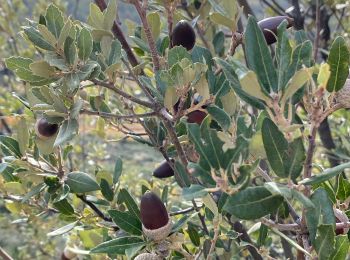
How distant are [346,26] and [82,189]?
157cm

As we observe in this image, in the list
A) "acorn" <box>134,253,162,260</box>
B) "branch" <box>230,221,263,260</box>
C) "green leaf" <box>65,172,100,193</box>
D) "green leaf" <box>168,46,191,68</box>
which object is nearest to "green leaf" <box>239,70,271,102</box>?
"green leaf" <box>168,46,191,68</box>

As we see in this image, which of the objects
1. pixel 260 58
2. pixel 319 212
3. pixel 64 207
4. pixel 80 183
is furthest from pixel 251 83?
pixel 64 207

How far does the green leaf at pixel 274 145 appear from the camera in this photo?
2.16ft

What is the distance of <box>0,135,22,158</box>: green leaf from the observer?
114 cm

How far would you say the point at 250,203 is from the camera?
0.67m

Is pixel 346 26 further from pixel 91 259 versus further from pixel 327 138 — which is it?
pixel 91 259

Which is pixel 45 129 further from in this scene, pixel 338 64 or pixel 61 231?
pixel 338 64

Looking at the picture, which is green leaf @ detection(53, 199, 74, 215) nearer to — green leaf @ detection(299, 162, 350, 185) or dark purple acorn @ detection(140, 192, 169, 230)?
dark purple acorn @ detection(140, 192, 169, 230)

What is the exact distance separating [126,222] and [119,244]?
0.05 metres

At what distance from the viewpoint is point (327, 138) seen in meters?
1.96

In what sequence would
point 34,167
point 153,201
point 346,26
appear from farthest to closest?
point 346,26 → point 34,167 → point 153,201

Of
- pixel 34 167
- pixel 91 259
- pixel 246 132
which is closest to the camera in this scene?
pixel 246 132

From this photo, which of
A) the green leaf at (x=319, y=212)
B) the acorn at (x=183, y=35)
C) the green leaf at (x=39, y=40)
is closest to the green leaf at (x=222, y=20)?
the acorn at (x=183, y=35)

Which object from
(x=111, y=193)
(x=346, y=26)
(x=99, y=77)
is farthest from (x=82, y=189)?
(x=346, y=26)
